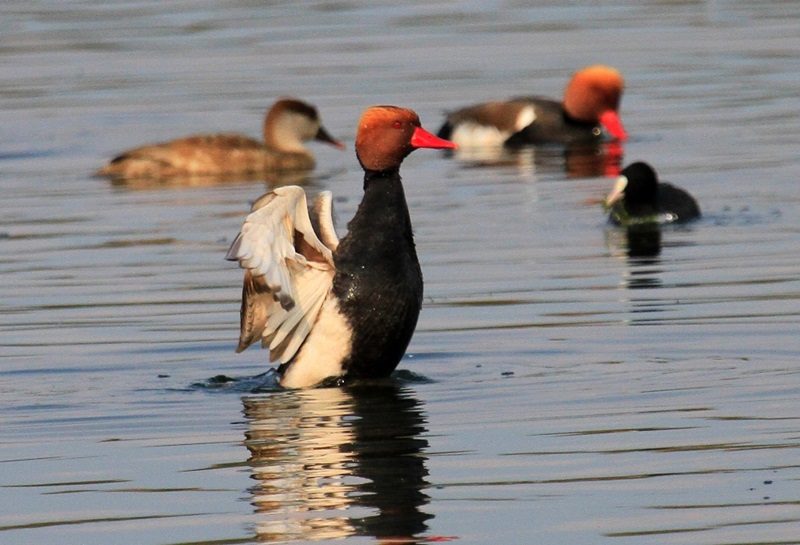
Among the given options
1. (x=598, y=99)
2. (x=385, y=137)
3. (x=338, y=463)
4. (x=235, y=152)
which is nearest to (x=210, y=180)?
(x=235, y=152)

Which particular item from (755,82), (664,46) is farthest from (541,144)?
(664,46)

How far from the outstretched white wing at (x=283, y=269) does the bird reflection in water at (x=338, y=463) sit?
308mm

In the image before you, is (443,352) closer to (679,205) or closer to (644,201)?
(679,205)

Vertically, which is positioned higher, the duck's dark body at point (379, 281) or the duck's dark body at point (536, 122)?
the duck's dark body at point (536, 122)

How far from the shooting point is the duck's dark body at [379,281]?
9.38 meters

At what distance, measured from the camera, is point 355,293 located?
9.41 metres

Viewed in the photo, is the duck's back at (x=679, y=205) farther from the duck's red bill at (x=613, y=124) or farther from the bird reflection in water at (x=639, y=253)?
the duck's red bill at (x=613, y=124)

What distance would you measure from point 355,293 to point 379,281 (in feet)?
0.43

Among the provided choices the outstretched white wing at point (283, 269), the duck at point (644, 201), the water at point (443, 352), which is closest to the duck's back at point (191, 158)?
the water at point (443, 352)

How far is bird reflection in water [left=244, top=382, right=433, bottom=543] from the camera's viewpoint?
6809 millimetres

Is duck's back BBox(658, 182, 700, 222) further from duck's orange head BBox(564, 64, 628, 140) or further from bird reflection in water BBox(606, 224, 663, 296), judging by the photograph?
duck's orange head BBox(564, 64, 628, 140)

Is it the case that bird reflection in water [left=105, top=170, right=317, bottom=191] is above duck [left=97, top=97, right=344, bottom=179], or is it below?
below

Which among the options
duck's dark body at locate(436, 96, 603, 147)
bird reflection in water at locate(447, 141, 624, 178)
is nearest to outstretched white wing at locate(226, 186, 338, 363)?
bird reflection in water at locate(447, 141, 624, 178)

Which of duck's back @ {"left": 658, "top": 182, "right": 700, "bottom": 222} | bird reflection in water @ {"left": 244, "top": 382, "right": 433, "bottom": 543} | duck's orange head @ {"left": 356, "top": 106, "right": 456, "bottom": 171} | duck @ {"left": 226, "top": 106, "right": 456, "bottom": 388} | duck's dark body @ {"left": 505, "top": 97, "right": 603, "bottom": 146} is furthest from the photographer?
duck's dark body @ {"left": 505, "top": 97, "right": 603, "bottom": 146}
